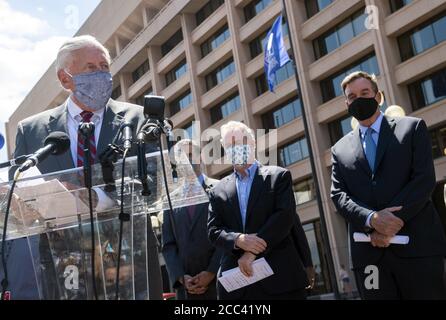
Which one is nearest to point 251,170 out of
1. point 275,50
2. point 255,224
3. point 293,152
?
point 255,224

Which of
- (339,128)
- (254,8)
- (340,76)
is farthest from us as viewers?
(254,8)

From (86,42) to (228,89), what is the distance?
1227 inches

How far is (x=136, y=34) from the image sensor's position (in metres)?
43.2

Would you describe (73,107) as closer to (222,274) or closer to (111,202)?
(111,202)

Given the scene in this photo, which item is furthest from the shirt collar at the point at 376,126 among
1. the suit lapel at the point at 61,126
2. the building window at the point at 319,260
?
the building window at the point at 319,260

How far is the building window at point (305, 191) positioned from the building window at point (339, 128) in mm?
2803

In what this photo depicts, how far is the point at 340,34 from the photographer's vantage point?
28312mm

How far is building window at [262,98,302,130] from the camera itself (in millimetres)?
30625

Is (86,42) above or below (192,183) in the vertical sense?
above

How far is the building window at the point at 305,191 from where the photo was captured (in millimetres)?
29844

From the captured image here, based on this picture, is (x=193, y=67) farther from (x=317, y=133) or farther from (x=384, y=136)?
(x=384, y=136)

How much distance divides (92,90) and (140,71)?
4116 cm
